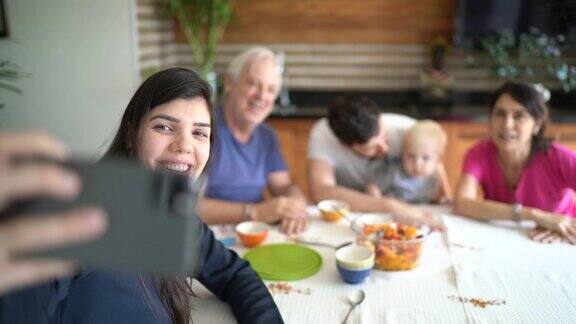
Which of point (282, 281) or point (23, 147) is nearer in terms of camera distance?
point (23, 147)

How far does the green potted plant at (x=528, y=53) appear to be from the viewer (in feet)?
10.4

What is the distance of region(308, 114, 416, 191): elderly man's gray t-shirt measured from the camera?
211 centimetres

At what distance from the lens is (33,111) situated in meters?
2.60

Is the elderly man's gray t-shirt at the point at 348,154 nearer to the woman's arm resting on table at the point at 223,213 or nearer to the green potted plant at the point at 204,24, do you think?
the woman's arm resting on table at the point at 223,213

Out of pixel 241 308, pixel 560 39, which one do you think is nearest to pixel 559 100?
pixel 560 39

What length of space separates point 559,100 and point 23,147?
11.7 ft

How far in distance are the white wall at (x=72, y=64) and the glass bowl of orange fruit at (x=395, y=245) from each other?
5.59ft

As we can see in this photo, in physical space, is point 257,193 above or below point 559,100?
below

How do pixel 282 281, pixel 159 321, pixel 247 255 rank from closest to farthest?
pixel 159 321 < pixel 282 281 < pixel 247 255

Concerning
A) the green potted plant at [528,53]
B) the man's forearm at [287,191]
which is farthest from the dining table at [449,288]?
the green potted plant at [528,53]

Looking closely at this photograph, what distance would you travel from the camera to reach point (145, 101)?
108 centimetres

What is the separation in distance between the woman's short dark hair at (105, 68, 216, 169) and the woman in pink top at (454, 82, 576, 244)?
1.11 metres

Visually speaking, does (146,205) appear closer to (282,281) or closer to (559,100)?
(282,281)

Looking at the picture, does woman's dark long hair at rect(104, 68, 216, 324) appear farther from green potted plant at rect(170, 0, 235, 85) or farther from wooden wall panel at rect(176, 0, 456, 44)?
wooden wall panel at rect(176, 0, 456, 44)
